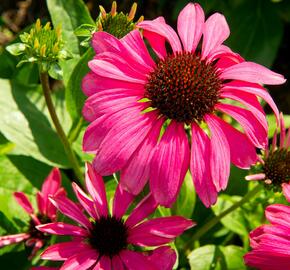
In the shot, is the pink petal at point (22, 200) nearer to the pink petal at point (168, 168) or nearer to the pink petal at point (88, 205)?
the pink petal at point (88, 205)

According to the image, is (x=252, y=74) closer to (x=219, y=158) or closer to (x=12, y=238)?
(x=219, y=158)

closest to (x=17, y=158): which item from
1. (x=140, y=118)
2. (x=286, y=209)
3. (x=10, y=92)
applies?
(x=10, y=92)

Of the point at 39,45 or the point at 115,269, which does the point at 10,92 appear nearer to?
the point at 39,45

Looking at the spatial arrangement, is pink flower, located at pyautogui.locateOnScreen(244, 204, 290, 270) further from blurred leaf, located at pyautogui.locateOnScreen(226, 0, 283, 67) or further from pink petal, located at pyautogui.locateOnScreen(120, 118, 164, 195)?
blurred leaf, located at pyautogui.locateOnScreen(226, 0, 283, 67)

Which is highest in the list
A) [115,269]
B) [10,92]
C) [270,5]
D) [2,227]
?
[270,5]

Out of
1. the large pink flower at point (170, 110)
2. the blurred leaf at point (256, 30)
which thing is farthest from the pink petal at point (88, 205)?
the blurred leaf at point (256, 30)

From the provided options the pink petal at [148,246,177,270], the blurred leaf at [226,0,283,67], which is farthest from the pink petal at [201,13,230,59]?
the blurred leaf at [226,0,283,67]
